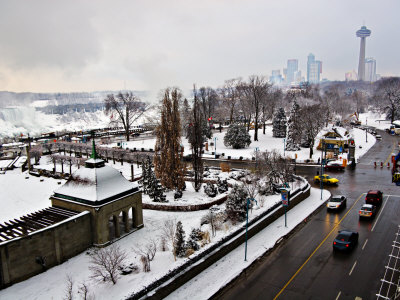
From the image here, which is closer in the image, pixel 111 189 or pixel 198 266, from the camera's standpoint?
pixel 198 266

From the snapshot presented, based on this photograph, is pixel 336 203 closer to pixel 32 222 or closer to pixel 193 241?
pixel 193 241

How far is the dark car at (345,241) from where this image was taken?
21562 millimetres

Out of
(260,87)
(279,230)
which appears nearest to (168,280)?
(279,230)

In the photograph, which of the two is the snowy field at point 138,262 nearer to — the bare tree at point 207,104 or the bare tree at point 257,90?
the bare tree at point 257,90

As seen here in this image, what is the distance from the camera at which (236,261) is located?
829 inches

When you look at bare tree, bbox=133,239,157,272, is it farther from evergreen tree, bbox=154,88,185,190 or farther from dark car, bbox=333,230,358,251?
dark car, bbox=333,230,358,251

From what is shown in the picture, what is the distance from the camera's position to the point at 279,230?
2570 cm

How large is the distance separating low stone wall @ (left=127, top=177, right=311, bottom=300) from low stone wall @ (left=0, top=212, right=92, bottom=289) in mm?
6973

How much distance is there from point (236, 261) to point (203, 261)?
252 centimetres

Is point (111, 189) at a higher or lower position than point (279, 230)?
higher

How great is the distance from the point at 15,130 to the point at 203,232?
120212 millimetres

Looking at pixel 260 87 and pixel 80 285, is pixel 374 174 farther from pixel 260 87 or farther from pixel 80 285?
pixel 80 285

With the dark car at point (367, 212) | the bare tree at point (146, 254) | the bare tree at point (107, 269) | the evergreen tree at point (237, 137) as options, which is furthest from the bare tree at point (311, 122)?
the bare tree at point (107, 269)

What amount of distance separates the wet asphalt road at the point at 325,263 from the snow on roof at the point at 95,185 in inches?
411
